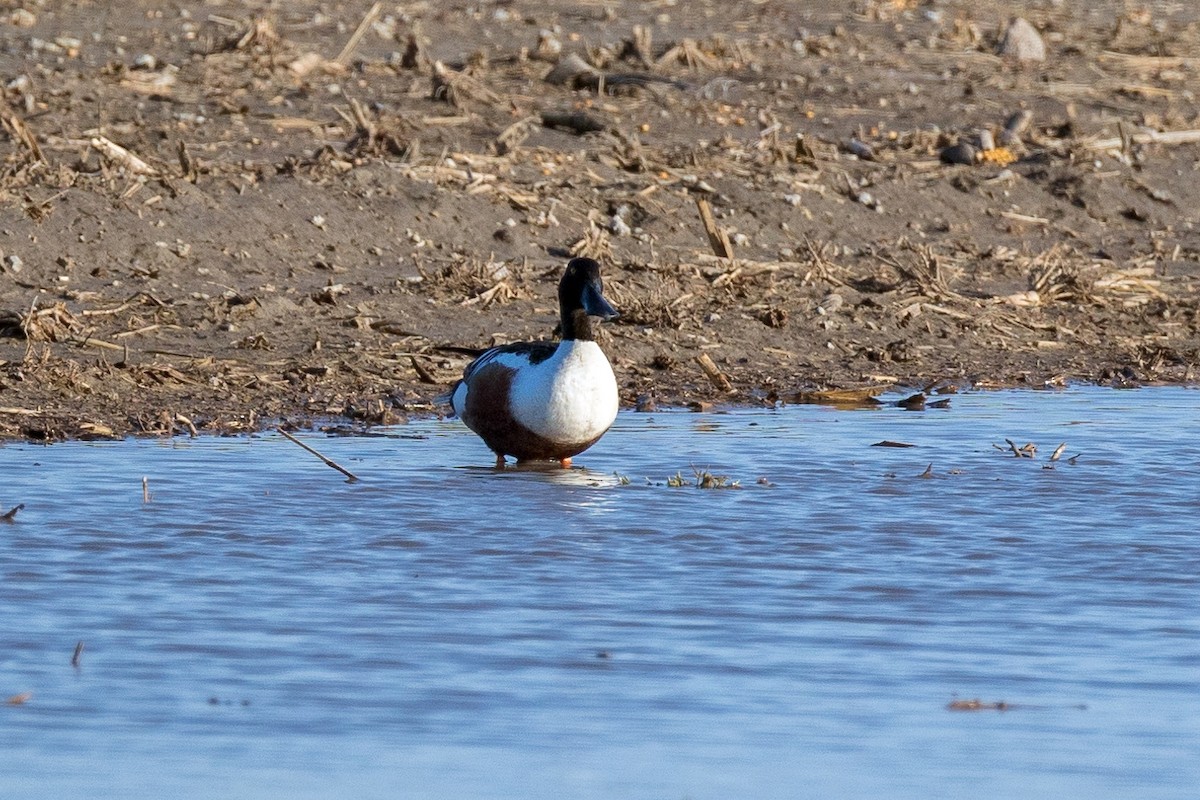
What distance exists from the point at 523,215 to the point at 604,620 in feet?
21.7

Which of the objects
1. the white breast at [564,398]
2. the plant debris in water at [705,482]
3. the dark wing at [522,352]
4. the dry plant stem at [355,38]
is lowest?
the plant debris in water at [705,482]

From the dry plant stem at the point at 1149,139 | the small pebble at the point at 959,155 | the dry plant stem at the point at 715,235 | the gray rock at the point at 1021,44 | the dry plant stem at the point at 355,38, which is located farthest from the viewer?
the gray rock at the point at 1021,44

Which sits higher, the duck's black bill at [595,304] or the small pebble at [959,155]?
the small pebble at [959,155]

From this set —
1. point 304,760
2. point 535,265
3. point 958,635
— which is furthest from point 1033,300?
point 304,760

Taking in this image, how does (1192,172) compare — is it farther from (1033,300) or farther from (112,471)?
(112,471)

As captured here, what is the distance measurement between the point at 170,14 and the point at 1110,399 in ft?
32.9

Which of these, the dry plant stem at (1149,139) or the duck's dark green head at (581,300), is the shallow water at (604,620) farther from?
the dry plant stem at (1149,139)

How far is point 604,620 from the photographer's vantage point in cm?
588

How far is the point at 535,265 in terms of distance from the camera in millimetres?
11625

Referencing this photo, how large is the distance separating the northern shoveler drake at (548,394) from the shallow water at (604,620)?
7.9 inches

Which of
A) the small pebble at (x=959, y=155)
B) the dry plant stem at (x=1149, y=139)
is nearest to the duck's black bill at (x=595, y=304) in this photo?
the small pebble at (x=959, y=155)

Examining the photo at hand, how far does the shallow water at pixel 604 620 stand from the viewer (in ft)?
15.2

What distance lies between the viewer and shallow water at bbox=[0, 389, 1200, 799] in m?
4.64

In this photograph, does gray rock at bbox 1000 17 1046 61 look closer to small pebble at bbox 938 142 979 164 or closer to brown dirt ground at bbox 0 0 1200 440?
brown dirt ground at bbox 0 0 1200 440
